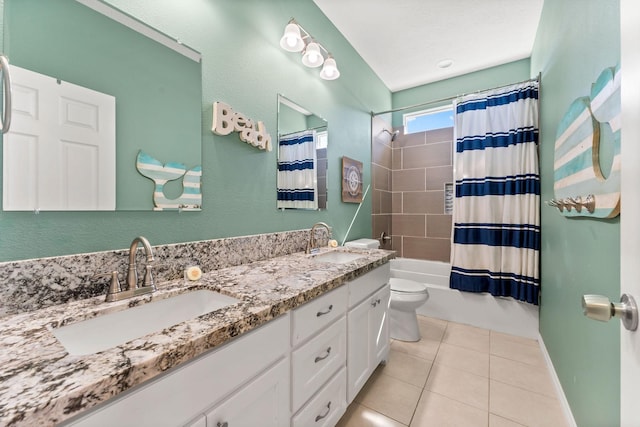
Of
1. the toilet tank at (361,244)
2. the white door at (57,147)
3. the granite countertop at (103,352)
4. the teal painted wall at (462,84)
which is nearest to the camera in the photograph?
the granite countertop at (103,352)

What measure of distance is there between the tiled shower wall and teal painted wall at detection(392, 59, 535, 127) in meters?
0.43

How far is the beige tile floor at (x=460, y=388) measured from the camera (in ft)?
4.44

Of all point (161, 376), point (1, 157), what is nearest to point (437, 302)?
point (161, 376)

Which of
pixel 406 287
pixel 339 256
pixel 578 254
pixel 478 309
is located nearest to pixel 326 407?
pixel 339 256

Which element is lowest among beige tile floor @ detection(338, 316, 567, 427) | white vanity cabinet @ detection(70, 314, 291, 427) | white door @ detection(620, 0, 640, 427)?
beige tile floor @ detection(338, 316, 567, 427)

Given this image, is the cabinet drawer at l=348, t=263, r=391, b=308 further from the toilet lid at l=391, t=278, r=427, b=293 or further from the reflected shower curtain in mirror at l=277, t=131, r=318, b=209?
the reflected shower curtain in mirror at l=277, t=131, r=318, b=209

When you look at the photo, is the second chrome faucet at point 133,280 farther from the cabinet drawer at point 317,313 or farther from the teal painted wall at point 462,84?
the teal painted wall at point 462,84

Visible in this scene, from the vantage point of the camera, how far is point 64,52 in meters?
0.85

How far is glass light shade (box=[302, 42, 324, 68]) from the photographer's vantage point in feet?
5.77

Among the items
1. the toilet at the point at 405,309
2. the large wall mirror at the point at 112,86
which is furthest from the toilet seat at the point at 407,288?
Result: the large wall mirror at the point at 112,86

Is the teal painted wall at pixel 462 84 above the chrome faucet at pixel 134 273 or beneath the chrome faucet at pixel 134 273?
above

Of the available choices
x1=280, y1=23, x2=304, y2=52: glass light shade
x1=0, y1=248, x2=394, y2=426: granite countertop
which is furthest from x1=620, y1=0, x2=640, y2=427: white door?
x1=280, y1=23, x2=304, y2=52: glass light shade

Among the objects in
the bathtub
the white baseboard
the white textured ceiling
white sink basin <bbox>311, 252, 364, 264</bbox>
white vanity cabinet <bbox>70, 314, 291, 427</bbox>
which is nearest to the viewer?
white vanity cabinet <bbox>70, 314, 291, 427</bbox>

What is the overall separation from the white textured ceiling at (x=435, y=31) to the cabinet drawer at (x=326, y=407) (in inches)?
102
